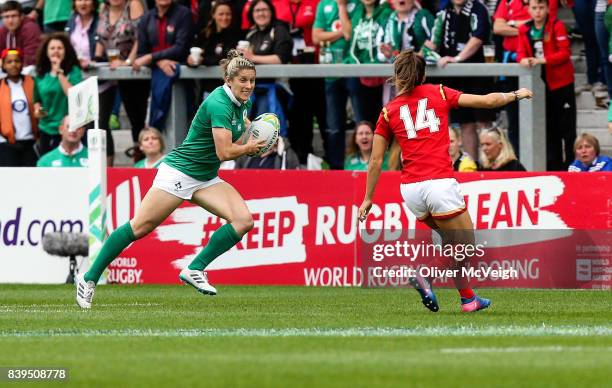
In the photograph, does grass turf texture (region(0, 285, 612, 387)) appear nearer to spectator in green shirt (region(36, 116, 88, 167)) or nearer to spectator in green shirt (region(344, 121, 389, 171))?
spectator in green shirt (region(344, 121, 389, 171))

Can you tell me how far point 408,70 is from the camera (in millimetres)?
12016

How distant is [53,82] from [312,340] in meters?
10.2

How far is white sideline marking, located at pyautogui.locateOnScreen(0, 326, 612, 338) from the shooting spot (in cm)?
1036

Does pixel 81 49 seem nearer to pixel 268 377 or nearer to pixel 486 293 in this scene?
pixel 486 293

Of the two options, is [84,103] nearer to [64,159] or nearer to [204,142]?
[64,159]

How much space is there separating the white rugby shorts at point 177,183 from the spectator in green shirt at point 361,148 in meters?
5.05

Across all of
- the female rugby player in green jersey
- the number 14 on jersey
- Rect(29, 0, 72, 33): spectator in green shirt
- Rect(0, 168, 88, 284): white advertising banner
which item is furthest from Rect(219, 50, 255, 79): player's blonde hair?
Rect(29, 0, 72, 33): spectator in green shirt

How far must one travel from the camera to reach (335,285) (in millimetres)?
16875

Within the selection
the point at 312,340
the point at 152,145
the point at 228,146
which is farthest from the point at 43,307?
the point at 152,145

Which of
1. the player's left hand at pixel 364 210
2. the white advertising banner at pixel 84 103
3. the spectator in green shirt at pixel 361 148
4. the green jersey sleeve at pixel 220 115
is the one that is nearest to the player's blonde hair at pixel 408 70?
the player's left hand at pixel 364 210

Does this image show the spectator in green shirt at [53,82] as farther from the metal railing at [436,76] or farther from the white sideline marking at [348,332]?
the white sideline marking at [348,332]

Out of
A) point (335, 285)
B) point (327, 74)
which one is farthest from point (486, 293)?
point (327, 74)

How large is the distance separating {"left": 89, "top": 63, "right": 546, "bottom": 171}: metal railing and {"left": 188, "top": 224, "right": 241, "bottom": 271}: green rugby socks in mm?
5734

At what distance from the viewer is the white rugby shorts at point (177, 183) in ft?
43.0
